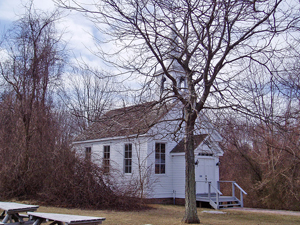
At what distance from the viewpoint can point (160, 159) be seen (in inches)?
728

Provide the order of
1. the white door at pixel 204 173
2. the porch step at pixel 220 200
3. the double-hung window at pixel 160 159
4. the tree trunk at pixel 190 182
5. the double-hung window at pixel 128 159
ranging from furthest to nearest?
the double-hung window at pixel 128 159 < the double-hung window at pixel 160 159 < the white door at pixel 204 173 < the porch step at pixel 220 200 < the tree trunk at pixel 190 182

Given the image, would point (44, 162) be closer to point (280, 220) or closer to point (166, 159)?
point (166, 159)

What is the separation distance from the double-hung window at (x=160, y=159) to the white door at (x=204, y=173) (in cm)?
186

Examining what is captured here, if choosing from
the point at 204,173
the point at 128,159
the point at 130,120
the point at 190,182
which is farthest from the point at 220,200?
the point at 130,120

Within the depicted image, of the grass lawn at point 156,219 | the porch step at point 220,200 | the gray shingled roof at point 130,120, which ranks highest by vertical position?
the gray shingled roof at point 130,120

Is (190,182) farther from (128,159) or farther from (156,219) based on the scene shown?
(128,159)

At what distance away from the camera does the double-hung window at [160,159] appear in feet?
60.0

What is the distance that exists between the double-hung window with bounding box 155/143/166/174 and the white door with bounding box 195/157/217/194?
1.86 m

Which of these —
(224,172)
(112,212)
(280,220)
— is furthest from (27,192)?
(224,172)

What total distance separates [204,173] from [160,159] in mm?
2601

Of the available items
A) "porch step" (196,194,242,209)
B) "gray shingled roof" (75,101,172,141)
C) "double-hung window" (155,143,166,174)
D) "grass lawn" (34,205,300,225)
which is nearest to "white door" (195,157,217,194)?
"porch step" (196,194,242,209)

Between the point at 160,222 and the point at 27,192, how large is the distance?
8217mm

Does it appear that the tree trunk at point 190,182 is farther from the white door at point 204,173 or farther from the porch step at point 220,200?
the white door at point 204,173

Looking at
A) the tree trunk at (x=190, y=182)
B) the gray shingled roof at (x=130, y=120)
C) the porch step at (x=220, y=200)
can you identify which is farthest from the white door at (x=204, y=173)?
the gray shingled roof at (x=130, y=120)
